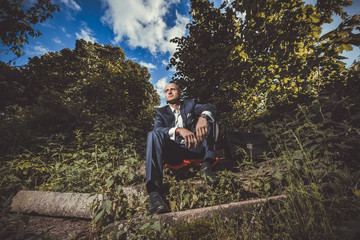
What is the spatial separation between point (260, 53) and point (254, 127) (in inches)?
75.8

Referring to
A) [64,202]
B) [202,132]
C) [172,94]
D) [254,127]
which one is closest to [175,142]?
[202,132]

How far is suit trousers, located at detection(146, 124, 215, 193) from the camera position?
5.07 ft

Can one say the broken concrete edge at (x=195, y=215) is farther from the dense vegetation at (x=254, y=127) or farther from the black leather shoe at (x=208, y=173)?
the black leather shoe at (x=208, y=173)

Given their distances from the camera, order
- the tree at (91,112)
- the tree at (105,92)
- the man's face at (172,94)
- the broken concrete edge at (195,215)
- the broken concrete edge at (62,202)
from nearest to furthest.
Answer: the broken concrete edge at (195,215) → the broken concrete edge at (62,202) → the man's face at (172,94) → the tree at (91,112) → the tree at (105,92)

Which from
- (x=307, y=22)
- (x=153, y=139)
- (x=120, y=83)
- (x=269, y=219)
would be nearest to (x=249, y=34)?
(x=307, y=22)

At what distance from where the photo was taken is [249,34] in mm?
1748

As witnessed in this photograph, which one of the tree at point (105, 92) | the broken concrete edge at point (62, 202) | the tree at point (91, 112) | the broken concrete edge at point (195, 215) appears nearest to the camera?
the broken concrete edge at point (195, 215)

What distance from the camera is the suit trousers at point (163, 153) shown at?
155 cm

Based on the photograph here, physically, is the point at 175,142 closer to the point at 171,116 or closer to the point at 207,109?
the point at 171,116

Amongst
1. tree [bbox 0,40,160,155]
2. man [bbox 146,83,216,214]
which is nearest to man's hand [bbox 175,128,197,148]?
man [bbox 146,83,216,214]

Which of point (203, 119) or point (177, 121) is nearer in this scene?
point (203, 119)

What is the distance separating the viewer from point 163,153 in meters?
1.78

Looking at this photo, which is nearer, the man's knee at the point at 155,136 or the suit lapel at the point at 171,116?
the man's knee at the point at 155,136

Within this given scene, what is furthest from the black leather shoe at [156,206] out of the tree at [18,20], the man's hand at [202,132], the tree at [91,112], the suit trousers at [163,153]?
the tree at [18,20]
